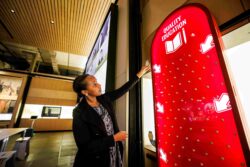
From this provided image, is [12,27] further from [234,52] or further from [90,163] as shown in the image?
[234,52]

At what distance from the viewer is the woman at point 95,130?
36.2 inches

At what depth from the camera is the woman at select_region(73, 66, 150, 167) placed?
36.2 inches

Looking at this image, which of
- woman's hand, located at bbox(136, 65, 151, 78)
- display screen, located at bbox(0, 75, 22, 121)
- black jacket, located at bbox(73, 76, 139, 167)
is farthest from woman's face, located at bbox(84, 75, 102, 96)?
display screen, located at bbox(0, 75, 22, 121)

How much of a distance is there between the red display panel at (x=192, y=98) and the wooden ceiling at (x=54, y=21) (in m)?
2.29

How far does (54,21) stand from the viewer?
120 inches

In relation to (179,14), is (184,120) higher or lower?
lower

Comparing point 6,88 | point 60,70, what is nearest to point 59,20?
point 6,88

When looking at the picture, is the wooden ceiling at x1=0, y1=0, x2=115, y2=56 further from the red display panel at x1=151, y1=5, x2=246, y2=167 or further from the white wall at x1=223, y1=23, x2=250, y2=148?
the white wall at x1=223, y1=23, x2=250, y2=148

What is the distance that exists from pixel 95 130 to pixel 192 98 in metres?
0.74

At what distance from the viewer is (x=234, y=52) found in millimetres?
843

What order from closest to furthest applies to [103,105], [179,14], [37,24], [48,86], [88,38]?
1. [179,14]
2. [103,105]
3. [37,24]
4. [88,38]
5. [48,86]

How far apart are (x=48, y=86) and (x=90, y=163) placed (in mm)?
8188

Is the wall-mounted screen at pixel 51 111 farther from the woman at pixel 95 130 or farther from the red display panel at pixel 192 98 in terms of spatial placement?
the red display panel at pixel 192 98

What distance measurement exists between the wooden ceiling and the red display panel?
229 centimetres
